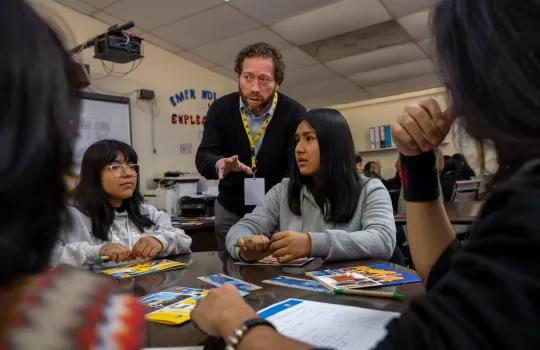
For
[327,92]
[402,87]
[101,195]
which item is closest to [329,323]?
[101,195]

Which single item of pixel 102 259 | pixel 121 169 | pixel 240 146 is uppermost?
pixel 240 146

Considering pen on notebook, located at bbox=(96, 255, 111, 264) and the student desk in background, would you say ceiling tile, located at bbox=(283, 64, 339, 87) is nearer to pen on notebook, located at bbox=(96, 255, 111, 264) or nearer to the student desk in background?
the student desk in background

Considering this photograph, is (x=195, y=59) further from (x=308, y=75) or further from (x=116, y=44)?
(x=116, y=44)

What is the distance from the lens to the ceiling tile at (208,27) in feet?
12.2

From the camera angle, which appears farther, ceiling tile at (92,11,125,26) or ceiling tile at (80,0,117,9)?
ceiling tile at (92,11,125,26)

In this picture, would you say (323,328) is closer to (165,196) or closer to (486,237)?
(486,237)

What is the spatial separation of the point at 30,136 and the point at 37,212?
77 millimetres

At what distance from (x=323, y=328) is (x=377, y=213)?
2.86 ft

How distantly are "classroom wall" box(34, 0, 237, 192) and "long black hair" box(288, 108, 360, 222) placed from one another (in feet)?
9.07

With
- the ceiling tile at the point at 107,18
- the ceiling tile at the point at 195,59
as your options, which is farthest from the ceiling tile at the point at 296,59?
the ceiling tile at the point at 107,18

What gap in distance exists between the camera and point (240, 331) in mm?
595

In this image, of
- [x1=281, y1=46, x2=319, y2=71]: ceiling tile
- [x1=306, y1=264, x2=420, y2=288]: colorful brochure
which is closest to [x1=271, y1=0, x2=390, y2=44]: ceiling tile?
[x1=281, y1=46, x2=319, y2=71]: ceiling tile

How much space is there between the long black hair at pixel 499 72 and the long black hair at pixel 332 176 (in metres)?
1.05

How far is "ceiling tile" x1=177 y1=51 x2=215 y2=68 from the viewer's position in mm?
4566
